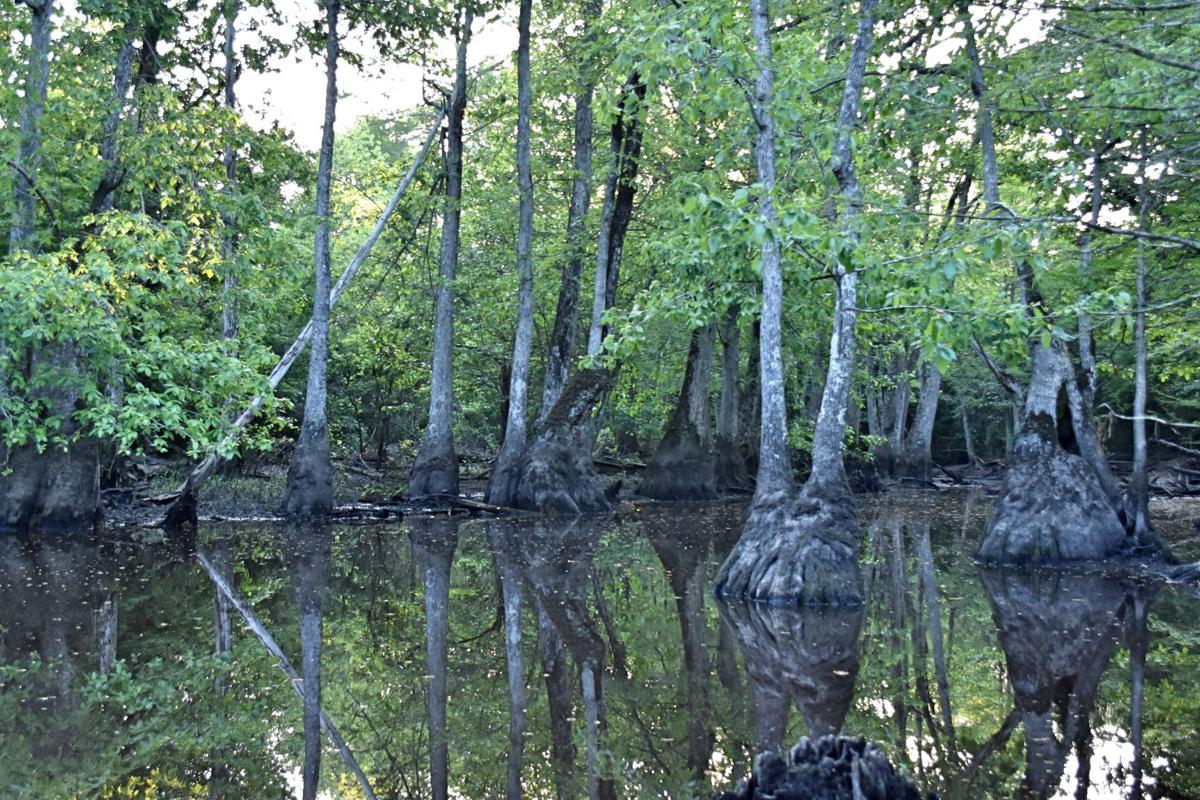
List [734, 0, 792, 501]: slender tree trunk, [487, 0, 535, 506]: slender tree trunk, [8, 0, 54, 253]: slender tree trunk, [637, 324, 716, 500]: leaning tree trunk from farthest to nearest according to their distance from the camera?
[637, 324, 716, 500]: leaning tree trunk < [487, 0, 535, 506]: slender tree trunk < [8, 0, 54, 253]: slender tree trunk < [734, 0, 792, 501]: slender tree trunk

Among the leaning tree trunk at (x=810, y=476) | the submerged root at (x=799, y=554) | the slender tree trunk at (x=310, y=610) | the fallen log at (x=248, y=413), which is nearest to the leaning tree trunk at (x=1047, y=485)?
the leaning tree trunk at (x=810, y=476)

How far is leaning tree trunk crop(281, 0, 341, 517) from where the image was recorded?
61.1 ft

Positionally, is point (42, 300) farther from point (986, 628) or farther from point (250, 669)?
point (986, 628)

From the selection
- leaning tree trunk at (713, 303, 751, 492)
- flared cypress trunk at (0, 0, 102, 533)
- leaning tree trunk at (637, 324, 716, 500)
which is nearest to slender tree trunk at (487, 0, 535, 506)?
leaning tree trunk at (637, 324, 716, 500)

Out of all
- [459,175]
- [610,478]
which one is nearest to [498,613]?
[459,175]

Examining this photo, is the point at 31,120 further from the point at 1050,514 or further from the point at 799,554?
the point at 1050,514

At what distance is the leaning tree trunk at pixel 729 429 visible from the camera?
24703 millimetres

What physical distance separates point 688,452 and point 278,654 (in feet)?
54.2

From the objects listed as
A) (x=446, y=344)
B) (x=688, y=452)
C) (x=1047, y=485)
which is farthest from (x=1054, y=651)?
(x=446, y=344)

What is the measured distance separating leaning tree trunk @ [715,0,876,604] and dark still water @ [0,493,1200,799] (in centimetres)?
54

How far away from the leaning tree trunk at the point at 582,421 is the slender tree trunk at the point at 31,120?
9688 millimetres

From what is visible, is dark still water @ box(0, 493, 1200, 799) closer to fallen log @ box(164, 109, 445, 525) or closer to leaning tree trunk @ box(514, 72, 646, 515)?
fallen log @ box(164, 109, 445, 525)

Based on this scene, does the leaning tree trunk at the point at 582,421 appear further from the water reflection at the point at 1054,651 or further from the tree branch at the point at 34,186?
the tree branch at the point at 34,186

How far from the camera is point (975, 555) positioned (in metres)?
→ 13.9
